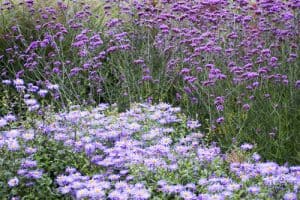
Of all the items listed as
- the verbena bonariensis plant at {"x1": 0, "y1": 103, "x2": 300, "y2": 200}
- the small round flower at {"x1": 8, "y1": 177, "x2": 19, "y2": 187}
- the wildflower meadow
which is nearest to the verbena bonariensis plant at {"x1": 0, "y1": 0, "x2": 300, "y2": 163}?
the wildflower meadow

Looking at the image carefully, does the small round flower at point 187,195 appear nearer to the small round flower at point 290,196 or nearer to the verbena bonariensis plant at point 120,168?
the verbena bonariensis plant at point 120,168

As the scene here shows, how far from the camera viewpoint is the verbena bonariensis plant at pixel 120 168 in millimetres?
3164

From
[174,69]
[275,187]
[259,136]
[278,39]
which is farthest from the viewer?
[174,69]

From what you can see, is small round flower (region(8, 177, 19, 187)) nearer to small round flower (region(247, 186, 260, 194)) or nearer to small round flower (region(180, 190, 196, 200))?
small round flower (region(180, 190, 196, 200))

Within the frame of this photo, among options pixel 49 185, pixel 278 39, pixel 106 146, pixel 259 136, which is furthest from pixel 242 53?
pixel 49 185

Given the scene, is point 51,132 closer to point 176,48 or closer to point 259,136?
point 259,136

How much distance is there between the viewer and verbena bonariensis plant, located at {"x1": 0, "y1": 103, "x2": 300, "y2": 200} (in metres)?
3.16

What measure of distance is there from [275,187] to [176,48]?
2.89 meters

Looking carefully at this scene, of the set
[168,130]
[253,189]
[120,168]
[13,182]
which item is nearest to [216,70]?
[168,130]

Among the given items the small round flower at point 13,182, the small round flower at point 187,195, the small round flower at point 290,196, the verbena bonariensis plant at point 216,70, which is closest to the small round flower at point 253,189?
the small round flower at point 290,196

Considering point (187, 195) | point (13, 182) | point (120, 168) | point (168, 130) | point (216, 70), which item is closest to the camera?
point (187, 195)

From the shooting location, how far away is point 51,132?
12.7 feet

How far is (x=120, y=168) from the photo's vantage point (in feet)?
11.7

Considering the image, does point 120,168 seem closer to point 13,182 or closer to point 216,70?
point 13,182
